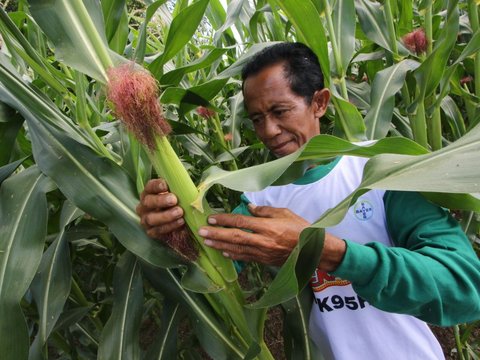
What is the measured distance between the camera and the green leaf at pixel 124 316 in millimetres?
862

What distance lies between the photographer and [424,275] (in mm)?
721

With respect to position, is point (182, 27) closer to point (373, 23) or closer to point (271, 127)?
point (271, 127)

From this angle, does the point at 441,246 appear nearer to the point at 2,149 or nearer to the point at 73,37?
the point at 73,37

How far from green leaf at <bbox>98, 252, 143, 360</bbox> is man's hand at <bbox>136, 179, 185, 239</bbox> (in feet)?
0.85

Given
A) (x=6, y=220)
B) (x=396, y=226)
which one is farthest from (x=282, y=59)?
Result: (x=6, y=220)

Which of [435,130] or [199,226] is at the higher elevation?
[199,226]

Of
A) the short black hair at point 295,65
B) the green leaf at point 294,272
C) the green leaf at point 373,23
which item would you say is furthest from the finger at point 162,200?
the green leaf at point 373,23

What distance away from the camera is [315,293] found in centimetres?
103

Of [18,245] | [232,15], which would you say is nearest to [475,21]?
[232,15]

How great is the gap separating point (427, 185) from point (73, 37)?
61 cm

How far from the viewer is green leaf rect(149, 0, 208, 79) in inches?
34.1

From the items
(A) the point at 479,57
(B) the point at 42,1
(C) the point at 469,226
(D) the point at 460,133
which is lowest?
(C) the point at 469,226

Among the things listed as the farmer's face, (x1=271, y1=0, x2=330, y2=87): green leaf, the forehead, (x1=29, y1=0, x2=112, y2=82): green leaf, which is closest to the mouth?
the farmer's face

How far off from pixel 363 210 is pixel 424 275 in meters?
0.28
